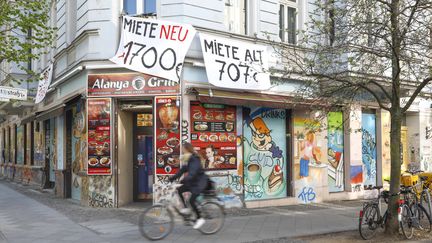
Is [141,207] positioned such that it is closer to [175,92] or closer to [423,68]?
[175,92]

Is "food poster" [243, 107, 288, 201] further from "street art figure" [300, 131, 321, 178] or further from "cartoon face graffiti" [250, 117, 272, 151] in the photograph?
"street art figure" [300, 131, 321, 178]

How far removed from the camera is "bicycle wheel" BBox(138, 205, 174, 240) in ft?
29.1

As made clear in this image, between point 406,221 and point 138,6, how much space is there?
889cm

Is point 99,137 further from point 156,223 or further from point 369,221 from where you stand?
point 369,221

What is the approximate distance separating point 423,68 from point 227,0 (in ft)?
20.4

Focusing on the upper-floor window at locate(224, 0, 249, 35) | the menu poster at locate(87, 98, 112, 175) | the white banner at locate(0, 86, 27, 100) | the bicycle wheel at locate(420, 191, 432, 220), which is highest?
the upper-floor window at locate(224, 0, 249, 35)

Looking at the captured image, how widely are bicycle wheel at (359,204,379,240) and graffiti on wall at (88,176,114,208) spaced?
681 cm

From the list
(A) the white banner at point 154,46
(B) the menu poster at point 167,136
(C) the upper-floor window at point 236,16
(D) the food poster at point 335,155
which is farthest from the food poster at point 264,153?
(A) the white banner at point 154,46

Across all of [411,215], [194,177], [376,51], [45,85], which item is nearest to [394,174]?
[411,215]

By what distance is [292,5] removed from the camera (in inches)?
621

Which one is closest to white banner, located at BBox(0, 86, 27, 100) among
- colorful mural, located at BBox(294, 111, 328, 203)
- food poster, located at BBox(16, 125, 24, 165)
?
colorful mural, located at BBox(294, 111, 328, 203)

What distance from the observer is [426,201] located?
10.4 meters

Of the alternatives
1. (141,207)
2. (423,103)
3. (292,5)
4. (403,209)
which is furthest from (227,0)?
(423,103)

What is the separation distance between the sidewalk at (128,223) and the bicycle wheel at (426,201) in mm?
1586
